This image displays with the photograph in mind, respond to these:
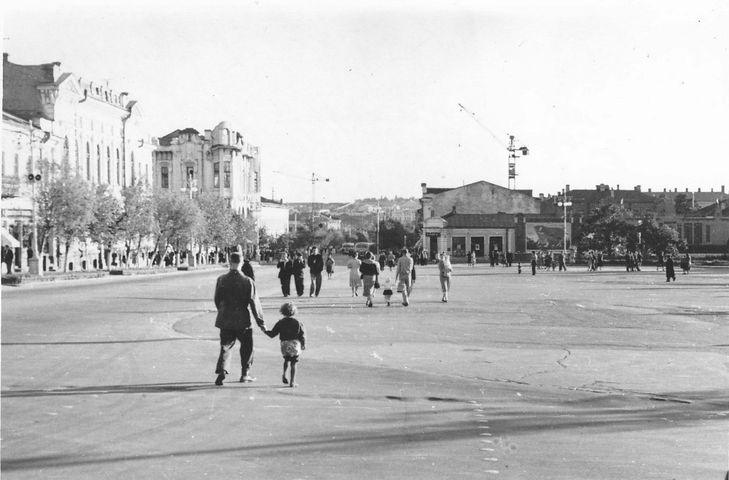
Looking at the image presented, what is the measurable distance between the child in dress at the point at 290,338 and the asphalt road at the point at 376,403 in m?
0.25

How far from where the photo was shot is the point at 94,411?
10.1m

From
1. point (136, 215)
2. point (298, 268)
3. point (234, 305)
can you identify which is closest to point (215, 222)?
point (136, 215)

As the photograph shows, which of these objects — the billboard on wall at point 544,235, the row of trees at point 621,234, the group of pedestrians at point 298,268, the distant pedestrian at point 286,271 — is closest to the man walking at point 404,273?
the group of pedestrians at point 298,268

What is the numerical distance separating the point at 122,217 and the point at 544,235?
6260 cm

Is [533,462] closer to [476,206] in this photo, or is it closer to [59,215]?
[59,215]

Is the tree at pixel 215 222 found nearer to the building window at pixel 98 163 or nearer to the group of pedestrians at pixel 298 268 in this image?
the building window at pixel 98 163

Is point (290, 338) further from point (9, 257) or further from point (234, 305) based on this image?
point (9, 257)

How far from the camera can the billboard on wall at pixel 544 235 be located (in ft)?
373

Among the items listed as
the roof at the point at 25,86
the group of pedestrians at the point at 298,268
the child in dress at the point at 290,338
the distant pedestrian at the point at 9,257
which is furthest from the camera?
the roof at the point at 25,86

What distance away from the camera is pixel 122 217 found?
62000 millimetres

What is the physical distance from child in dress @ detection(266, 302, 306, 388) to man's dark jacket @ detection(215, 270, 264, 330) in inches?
13.2

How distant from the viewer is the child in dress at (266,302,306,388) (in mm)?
11844

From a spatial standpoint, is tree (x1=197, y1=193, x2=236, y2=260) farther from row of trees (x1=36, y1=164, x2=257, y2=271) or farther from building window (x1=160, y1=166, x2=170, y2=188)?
building window (x1=160, y1=166, x2=170, y2=188)

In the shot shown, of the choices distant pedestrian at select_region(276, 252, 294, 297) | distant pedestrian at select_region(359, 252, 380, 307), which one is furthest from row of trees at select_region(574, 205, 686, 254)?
distant pedestrian at select_region(359, 252, 380, 307)
